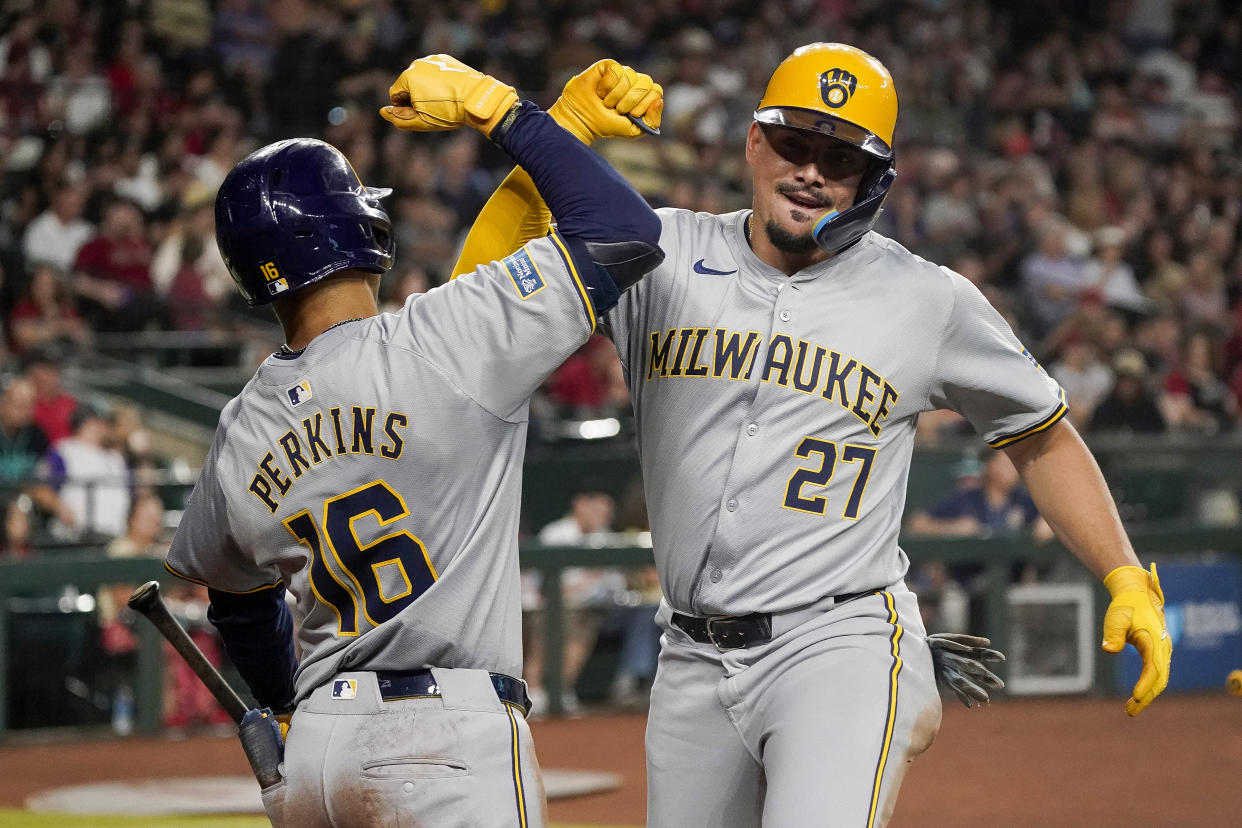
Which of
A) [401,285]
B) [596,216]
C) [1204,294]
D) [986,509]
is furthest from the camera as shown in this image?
[1204,294]

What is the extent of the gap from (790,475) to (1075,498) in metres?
0.65

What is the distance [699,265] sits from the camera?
3.49 metres

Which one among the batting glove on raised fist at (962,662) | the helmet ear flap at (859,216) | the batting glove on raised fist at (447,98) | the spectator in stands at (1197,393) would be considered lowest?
the spectator in stands at (1197,393)

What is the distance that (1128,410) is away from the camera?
11703 mm

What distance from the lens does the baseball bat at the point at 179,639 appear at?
121 inches

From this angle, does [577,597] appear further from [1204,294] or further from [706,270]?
[1204,294]

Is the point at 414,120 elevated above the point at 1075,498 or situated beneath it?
elevated above

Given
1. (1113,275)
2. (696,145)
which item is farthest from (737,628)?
(1113,275)

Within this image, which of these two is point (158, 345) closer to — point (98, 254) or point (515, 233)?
point (98, 254)

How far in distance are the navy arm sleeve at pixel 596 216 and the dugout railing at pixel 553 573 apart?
6.35 meters

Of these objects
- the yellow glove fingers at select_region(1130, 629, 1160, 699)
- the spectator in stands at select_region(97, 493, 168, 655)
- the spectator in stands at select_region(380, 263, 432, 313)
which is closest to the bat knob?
the yellow glove fingers at select_region(1130, 629, 1160, 699)

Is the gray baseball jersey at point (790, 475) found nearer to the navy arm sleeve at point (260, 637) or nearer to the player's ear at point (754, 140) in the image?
the player's ear at point (754, 140)

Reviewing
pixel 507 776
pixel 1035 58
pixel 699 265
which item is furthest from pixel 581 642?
pixel 1035 58

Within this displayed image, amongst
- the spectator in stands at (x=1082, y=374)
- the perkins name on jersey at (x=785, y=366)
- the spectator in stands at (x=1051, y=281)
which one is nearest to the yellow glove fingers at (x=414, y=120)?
the perkins name on jersey at (x=785, y=366)
